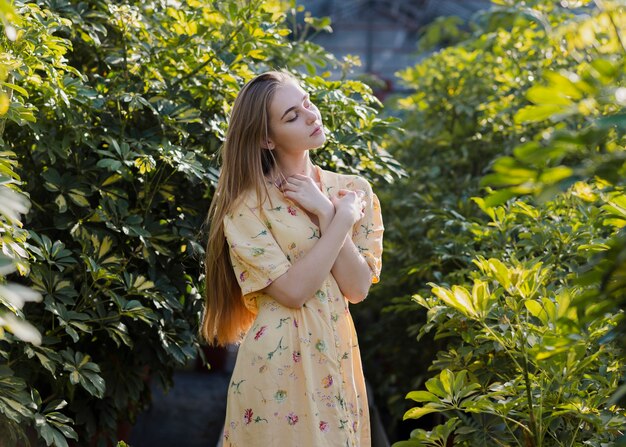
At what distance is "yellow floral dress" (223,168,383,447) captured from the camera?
2.29m

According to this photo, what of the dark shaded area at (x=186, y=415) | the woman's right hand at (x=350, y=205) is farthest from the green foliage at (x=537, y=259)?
the dark shaded area at (x=186, y=415)

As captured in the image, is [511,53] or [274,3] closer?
[274,3]

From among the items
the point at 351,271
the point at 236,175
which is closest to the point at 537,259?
the point at 351,271

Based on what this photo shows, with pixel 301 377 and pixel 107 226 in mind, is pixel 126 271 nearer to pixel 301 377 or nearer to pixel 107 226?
pixel 107 226

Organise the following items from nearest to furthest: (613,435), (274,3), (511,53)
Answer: (613,435) < (274,3) < (511,53)

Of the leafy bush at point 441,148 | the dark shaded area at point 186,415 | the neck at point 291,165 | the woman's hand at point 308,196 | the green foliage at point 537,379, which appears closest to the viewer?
the green foliage at point 537,379

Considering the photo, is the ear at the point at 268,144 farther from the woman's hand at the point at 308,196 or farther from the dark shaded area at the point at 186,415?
the dark shaded area at the point at 186,415

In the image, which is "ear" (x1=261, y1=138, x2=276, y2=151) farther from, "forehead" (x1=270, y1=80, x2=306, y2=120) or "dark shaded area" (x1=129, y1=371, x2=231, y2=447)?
"dark shaded area" (x1=129, y1=371, x2=231, y2=447)

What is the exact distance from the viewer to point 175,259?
122 inches

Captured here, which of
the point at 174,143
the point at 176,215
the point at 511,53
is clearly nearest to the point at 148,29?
the point at 174,143

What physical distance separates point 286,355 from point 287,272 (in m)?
0.21

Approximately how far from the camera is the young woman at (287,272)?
2.30 meters

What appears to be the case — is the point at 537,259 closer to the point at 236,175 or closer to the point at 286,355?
the point at 286,355

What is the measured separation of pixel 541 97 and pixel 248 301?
4.42 feet
